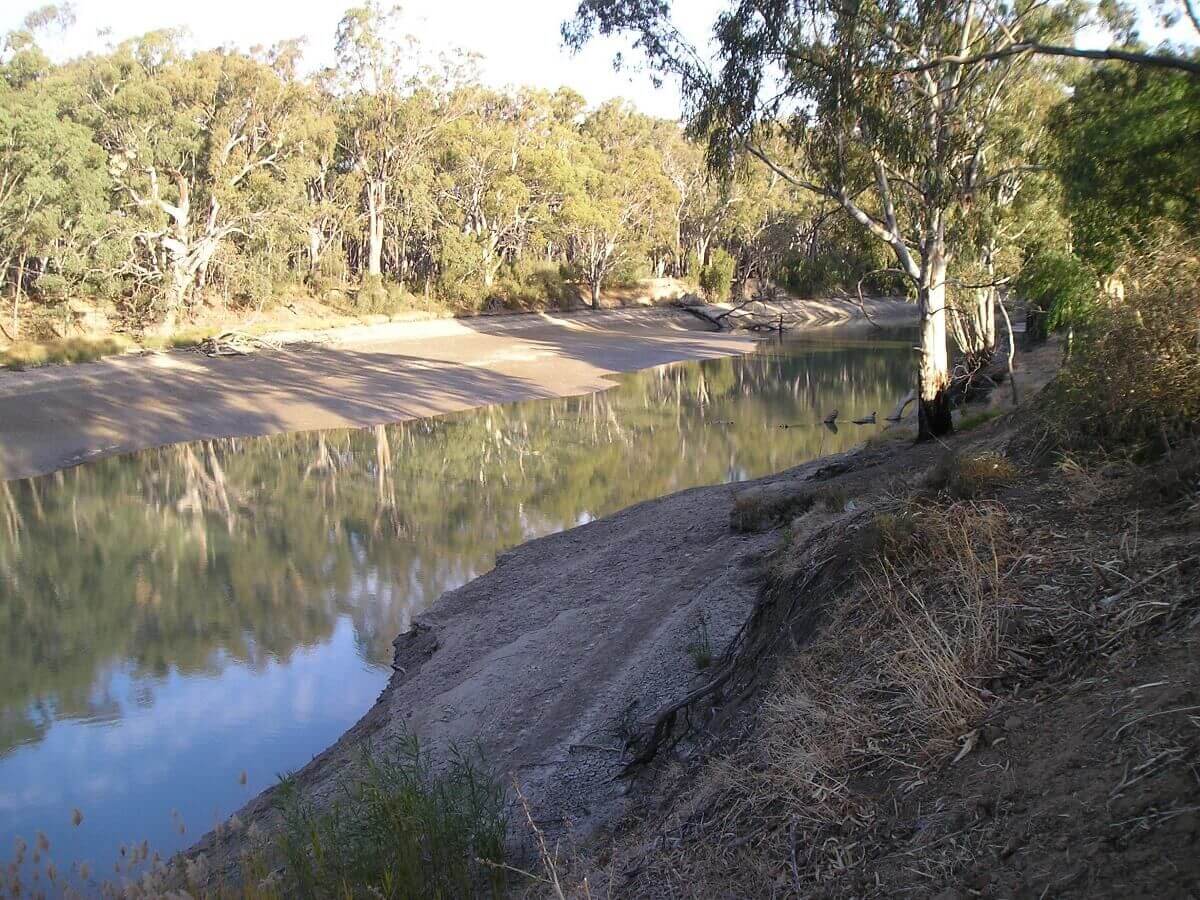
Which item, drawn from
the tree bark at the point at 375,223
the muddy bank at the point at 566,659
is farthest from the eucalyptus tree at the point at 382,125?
the muddy bank at the point at 566,659

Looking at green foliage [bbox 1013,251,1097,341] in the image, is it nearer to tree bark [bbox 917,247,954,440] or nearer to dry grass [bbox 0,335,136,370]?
tree bark [bbox 917,247,954,440]

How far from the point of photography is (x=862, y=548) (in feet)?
17.5

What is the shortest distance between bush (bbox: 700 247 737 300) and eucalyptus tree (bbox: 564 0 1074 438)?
4269cm

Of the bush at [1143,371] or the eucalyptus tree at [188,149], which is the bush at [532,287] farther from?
the bush at [1143,371]

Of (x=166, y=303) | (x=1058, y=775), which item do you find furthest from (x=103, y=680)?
(x=166, y=303)

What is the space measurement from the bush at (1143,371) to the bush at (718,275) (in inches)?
2029

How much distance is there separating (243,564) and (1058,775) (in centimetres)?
1206

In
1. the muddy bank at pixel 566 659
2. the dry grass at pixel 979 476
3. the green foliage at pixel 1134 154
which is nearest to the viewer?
the dry grass at pixel 979 476

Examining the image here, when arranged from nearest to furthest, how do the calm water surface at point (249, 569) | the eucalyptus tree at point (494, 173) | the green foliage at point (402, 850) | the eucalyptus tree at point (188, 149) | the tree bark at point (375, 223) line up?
the green foliage at point (402, 850)
the calm water surface at point (249, 569)
the eucalyptus tree at point (188, 149)
the tree bark at point (375, 223)
the eucalyptus tree at point (494, 173)

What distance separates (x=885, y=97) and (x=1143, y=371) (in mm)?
7563

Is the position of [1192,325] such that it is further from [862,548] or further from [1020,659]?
[1020,659]

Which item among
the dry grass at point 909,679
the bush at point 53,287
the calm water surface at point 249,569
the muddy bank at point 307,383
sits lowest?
the calm water surface at point 249,569

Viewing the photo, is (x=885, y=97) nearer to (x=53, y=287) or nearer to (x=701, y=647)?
(x=701, y=647)

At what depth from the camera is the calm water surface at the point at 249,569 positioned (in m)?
8.02
